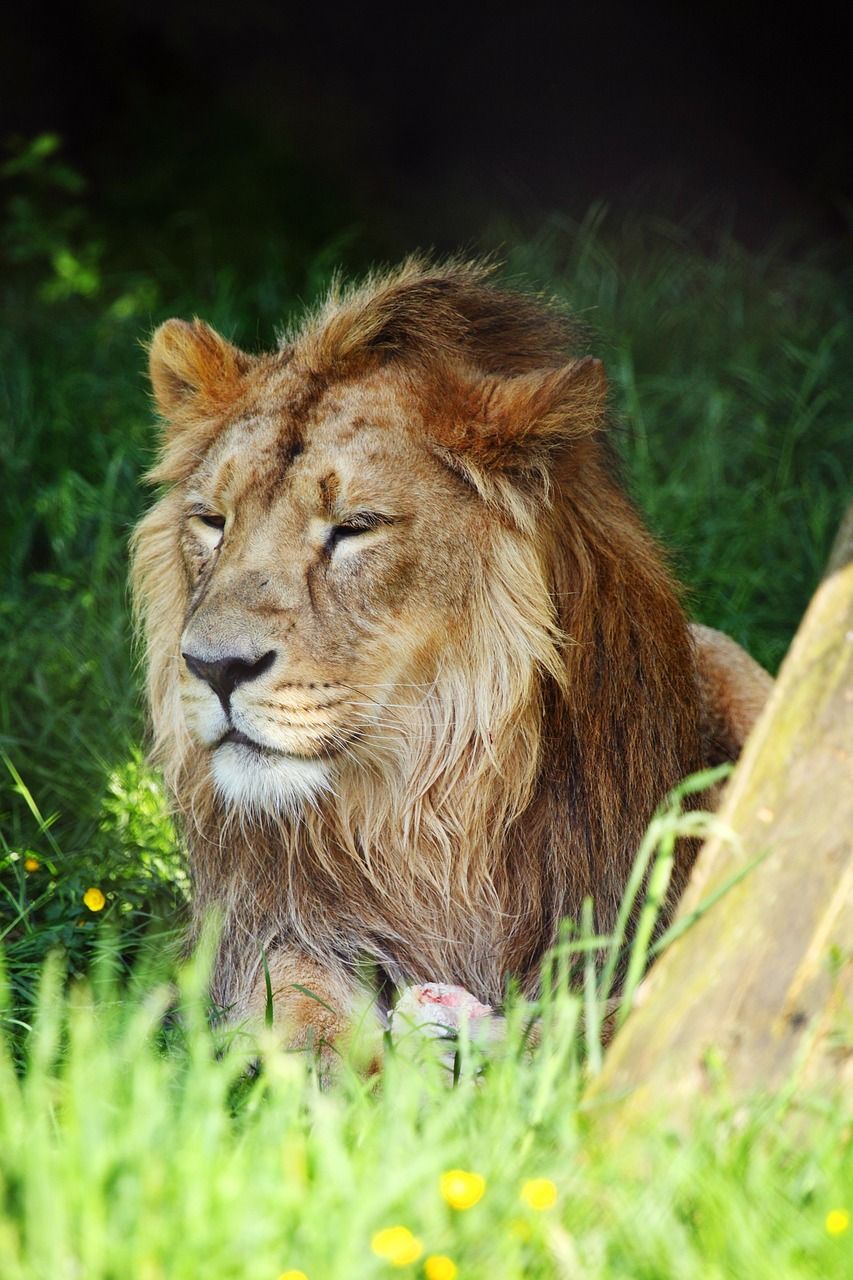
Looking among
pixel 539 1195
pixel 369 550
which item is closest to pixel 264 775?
pixel 369 550

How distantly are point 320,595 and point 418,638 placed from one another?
0.21 m

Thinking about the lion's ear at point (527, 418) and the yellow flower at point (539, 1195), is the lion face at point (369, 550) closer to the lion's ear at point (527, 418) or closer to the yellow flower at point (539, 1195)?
the lion's ear at point (527, 418)

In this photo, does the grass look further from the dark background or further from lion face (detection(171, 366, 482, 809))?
lion face (detection(171, 366, 482, 809))

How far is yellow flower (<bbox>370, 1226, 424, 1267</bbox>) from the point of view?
5.82ft

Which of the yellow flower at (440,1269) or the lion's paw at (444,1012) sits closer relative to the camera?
the yellow flower at (440,1269)

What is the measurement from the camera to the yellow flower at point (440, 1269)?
5.87 feet

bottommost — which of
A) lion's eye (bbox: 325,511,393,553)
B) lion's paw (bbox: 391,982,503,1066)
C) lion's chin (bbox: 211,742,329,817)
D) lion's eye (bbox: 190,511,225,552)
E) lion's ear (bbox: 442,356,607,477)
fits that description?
lion's paw (bbox: 391,982,503,1066)

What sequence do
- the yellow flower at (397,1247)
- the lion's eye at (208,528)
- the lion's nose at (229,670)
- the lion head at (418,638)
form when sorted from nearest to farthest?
the yellow flower at (397,1247) → the lion's nose at (229,670) → the lion head at (418,638) → the lion's eye at (208,528)

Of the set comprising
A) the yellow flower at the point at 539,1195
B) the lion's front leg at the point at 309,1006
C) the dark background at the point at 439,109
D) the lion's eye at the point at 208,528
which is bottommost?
the lion's front leg at the point at 309,1006

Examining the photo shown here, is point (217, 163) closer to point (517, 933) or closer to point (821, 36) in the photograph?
point (821, 36)

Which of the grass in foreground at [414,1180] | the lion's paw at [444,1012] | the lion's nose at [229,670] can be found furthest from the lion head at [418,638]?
the grass in foreground at [414,1180]

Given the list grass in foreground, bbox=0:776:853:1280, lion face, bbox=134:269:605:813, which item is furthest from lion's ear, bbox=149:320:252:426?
grass in foreground, bbox=0:776:853:1280

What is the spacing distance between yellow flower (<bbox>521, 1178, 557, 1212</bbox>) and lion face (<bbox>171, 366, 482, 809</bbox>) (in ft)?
3.79

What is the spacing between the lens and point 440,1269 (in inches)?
70.6
